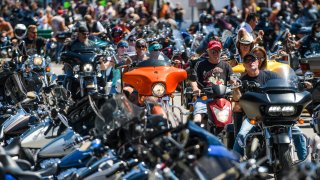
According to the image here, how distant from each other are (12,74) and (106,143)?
9246mm

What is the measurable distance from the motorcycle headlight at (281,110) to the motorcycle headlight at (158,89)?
2.67 metres

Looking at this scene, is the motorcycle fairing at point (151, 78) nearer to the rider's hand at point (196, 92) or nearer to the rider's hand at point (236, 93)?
the rider's hand at point (196, 92)

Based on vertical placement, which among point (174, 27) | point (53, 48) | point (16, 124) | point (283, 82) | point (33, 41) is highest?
point (283, 82)

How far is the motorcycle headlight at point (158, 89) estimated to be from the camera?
40.2ft

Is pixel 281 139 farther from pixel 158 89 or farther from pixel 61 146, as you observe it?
pixel 158 89

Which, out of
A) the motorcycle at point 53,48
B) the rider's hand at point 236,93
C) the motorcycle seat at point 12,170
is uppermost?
the motorcycle seat at point 12,170

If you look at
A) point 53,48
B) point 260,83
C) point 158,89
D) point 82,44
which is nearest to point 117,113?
point 260,83

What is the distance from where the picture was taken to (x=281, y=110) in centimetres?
983

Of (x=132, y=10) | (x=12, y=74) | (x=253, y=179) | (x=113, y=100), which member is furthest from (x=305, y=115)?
(x=132, y=10)

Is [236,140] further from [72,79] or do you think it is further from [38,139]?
[72,79]

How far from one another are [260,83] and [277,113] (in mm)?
1197

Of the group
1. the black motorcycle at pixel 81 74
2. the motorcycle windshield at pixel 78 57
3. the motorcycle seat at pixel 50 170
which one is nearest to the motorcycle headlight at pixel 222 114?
the motorcycle seat at pixel 50 170

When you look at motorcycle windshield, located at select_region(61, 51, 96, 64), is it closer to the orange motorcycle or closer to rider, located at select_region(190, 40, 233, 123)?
the orange motorcycle

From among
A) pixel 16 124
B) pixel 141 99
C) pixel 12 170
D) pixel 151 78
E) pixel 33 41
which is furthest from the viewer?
pixel 33 41
